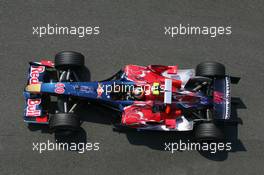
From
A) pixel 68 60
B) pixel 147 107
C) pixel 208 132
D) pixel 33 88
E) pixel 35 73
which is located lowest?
pixel 208 132

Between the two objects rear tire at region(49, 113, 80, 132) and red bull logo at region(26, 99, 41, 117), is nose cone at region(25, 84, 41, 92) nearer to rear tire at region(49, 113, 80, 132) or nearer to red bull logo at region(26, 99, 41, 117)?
red bull logo at region(26, 99, 41, 117)

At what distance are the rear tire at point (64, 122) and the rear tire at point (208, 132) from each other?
2.81m

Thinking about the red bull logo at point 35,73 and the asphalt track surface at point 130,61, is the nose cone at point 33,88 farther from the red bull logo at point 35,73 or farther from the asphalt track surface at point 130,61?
the asphalt track surface at point 130,61

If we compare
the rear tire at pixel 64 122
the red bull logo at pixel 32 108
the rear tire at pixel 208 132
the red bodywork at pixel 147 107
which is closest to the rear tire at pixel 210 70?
the red bodywork at pixel 147 107

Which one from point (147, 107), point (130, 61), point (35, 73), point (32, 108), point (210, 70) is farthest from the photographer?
point (130, 61)

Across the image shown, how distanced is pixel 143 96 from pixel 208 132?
1.69 metres

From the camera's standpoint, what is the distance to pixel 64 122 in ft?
29.4

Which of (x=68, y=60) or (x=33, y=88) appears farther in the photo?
(x=68, y=60)

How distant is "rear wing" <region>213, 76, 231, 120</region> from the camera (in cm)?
902

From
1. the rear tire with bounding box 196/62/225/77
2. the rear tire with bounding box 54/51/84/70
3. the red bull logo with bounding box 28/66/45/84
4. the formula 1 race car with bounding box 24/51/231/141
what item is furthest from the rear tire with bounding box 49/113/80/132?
the rear tire with bounding box 196/62/225/77

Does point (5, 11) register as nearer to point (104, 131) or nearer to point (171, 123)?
point (104, 131)

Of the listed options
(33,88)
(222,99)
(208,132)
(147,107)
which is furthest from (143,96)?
(33,88)

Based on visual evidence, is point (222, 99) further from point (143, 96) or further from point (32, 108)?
point (32, 108)

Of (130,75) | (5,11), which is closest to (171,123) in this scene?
(130,75)
